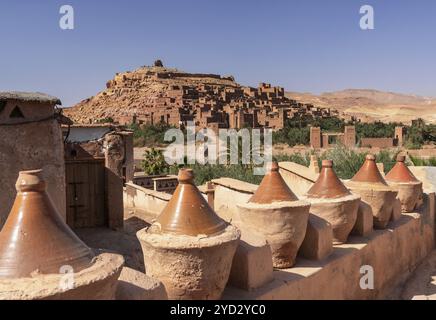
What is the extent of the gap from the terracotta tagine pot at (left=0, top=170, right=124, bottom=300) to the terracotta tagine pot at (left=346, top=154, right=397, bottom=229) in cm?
373

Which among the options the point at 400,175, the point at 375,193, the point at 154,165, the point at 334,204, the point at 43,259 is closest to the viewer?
the point at 43,259

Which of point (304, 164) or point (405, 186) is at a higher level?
point (405, 186)

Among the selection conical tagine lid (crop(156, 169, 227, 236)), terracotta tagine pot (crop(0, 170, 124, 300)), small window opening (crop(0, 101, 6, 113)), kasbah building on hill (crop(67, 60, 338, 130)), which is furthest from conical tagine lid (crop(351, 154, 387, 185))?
kasbah building on hill (crop(67, 60, 338, 130))

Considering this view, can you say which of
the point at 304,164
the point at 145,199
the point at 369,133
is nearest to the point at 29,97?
the point at 145,199

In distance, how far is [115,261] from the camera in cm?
227

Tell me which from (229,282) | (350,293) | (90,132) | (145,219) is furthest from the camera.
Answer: (145,219)

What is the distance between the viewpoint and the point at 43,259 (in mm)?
2084

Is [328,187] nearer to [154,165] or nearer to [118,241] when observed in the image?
[118,241]

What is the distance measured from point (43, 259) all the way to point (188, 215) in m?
1.05

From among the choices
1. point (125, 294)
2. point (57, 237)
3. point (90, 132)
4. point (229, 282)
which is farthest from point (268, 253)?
point (90, 132)

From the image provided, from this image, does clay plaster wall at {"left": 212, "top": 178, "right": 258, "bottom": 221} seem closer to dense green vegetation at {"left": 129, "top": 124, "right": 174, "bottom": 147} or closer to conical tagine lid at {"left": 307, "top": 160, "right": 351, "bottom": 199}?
conical tagine lid at {"left": 307, "top": 160, "right": 351, "bottom": 199}

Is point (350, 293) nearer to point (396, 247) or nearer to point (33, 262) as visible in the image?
point (396, 247)

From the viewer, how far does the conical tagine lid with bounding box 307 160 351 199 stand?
4570 millimetres
